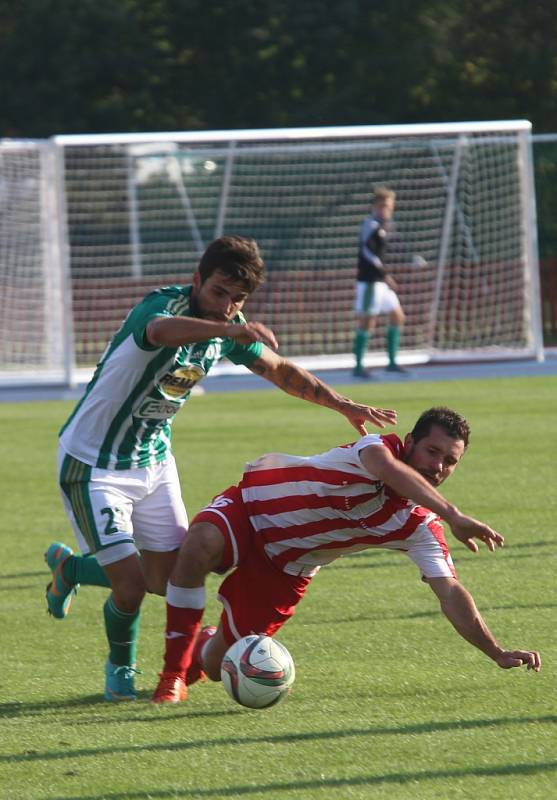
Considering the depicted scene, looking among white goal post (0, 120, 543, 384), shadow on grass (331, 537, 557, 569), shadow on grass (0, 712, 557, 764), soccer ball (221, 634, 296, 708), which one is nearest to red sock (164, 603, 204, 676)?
soccer ball (221, 634, 296, 708)

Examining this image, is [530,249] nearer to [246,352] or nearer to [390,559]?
[390,559]

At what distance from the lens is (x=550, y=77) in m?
31.8

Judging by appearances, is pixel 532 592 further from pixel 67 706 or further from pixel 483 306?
pixel 483 306

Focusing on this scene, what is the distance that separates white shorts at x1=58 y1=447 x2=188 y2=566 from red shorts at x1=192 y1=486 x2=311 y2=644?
0.73ft

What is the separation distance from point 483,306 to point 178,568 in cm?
1565

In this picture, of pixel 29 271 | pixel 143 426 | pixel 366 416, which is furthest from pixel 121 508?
pixel 29 271

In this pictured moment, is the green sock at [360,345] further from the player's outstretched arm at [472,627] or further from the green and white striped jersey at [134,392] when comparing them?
the player's outstretched arm at [472,627]

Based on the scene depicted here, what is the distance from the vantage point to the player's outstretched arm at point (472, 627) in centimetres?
479

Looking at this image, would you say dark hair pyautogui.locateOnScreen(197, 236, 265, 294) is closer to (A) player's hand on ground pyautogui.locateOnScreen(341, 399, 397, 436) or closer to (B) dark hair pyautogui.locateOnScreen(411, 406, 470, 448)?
(A) player's hand on ground pyautogui.locateOnScreen(341, 399, 397, 436)

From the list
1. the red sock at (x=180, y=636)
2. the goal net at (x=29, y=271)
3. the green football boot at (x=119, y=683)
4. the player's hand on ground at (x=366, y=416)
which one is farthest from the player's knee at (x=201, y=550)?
the goal net at (x=29, y=271)

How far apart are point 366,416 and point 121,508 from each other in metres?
0.94

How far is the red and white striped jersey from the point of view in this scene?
5070 mm

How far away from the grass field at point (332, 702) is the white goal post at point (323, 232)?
10.1 m

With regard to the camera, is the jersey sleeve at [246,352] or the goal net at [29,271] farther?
the goal net at [29,271]
